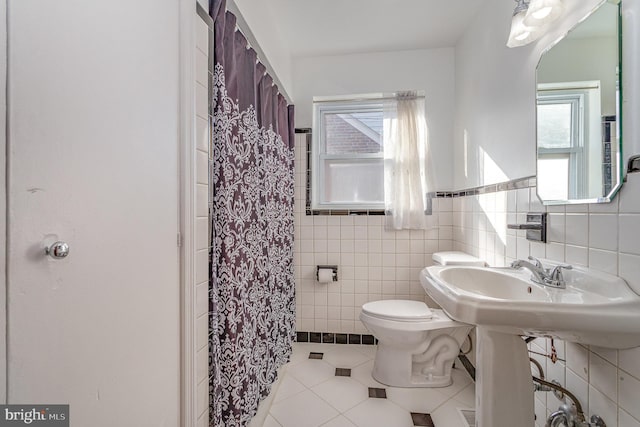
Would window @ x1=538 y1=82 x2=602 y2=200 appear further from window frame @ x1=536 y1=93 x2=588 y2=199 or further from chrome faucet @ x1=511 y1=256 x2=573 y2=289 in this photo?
chrome faucet @ x1=511 y1=256 x2=573 y2=289

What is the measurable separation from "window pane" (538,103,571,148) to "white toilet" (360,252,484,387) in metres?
0.82

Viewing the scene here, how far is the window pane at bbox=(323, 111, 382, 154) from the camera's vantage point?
97.3 inches

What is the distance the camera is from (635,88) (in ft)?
2.68

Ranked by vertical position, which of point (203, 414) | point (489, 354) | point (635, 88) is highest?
point (635, 88)

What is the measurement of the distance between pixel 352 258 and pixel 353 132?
1.10 metres

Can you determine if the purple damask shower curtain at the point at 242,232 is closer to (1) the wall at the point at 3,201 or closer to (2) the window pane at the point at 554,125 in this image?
(1) the wall at the point at 3,201

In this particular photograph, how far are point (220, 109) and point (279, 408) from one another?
1.56 meters

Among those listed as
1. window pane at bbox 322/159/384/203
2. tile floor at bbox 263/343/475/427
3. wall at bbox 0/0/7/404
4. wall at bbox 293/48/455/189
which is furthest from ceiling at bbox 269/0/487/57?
tile floor at bbox 263/343/475/427

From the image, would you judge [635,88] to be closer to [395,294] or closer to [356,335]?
[395,294]

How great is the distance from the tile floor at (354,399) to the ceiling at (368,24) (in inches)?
94.5

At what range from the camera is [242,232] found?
3.84ft

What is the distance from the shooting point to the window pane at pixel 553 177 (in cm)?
109

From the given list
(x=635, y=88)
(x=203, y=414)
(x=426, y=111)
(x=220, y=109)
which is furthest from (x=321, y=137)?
(x=203, y=414)

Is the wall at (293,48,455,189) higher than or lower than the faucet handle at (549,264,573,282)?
higher
